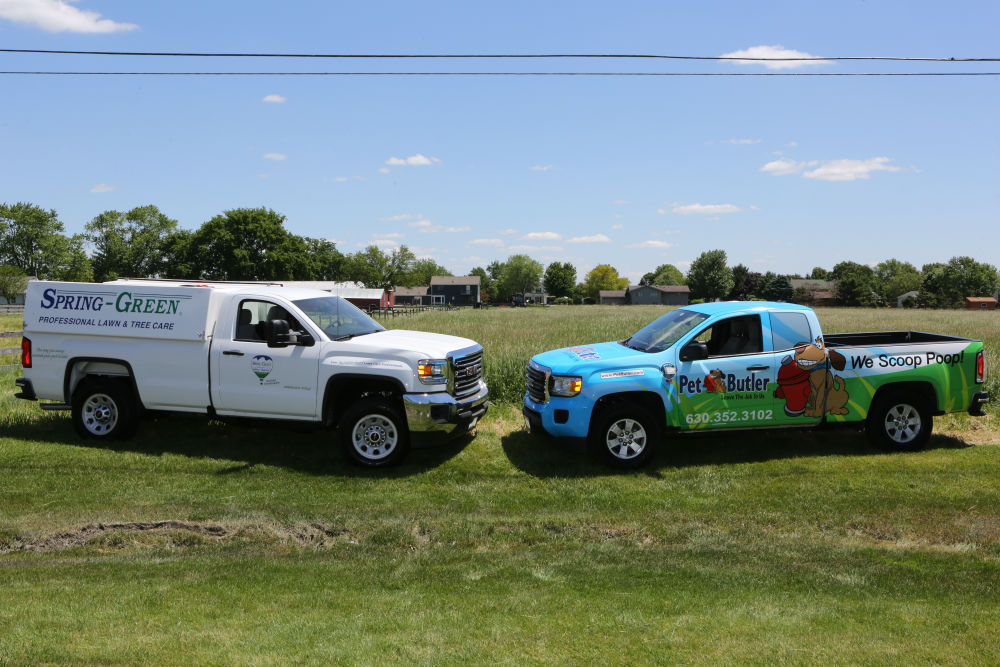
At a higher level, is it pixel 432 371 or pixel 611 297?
pixel 611 297

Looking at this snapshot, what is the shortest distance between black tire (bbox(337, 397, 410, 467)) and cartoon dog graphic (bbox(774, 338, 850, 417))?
477 cm

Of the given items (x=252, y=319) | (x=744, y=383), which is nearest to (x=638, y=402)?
(x=744, y=383)

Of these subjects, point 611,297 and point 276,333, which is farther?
point 611,297

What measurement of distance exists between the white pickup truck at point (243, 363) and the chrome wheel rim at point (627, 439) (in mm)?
1838

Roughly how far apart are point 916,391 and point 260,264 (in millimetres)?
76365

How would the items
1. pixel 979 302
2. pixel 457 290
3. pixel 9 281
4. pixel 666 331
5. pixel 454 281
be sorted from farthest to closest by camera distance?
pixel 454 281 < pixel 457 290 < pixel 979 302 < pixel 9 281 < pixel 666 331

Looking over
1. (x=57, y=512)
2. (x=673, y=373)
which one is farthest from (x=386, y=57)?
(x=57, y=512)

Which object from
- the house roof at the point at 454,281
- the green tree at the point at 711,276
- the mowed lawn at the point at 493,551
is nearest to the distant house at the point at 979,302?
the green tree at the point at 711,276

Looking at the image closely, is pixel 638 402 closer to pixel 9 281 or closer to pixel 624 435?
pixel 624 435

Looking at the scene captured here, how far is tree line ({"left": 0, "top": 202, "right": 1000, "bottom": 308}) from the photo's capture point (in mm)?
77375

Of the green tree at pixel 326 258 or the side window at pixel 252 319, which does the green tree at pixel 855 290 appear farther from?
the side window at pixel 252 319

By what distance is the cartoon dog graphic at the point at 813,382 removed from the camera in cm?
873

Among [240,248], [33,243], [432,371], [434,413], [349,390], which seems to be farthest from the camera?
[33,243]

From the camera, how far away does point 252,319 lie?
30.0ft
